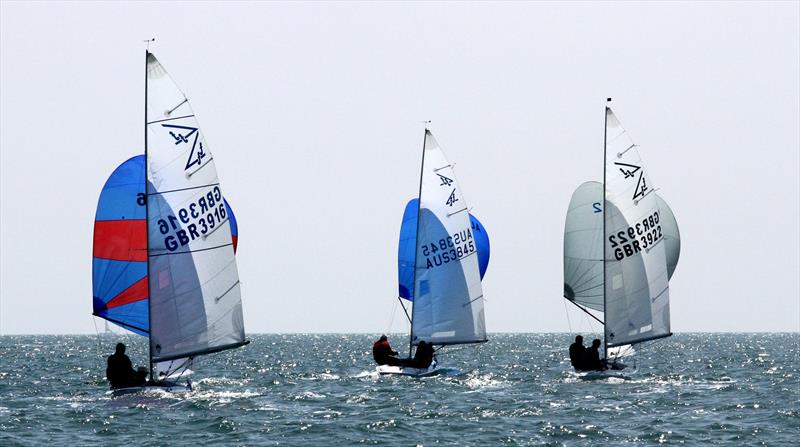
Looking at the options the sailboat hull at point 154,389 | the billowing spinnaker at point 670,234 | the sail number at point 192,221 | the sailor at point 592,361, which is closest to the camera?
the sail number at point 192,221

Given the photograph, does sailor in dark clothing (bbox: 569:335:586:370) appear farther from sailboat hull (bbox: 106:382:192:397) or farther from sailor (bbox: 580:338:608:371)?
sailboat hull (bbox: 106:382:192:397)

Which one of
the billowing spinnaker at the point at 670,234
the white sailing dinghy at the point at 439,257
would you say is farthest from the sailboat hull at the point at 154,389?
the billowing spinnaker at the point at 670,234

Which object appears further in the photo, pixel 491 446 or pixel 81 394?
pixel 81 394

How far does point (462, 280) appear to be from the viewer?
43.4 meters

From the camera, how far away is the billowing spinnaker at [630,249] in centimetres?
4000

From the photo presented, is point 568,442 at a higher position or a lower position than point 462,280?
lower

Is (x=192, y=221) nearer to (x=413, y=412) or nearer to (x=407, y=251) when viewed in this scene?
(x=413, y=412)

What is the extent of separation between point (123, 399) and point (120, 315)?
A: 215 cm

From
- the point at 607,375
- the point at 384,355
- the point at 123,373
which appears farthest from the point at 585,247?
the point at 123,373

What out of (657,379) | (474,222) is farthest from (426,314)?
(657,379)

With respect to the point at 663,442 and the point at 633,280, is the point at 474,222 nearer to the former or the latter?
the point at 633,280

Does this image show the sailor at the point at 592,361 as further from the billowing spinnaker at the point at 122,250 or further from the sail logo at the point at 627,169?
the billowing spinnaker at the point at 122,250

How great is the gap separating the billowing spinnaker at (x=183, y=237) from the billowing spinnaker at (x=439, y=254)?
1197 centimetres

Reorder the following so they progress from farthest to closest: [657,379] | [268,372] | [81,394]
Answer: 1. [268,372]
2. [657,379]
3. [81,394]
